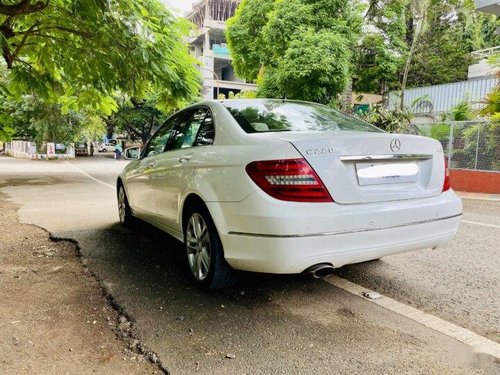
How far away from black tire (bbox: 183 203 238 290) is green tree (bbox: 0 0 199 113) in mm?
3398

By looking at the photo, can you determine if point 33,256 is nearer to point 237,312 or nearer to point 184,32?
point 237,312

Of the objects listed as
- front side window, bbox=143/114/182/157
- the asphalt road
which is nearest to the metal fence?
the asphalt road

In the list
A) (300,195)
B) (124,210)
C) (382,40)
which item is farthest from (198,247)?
(382,40)

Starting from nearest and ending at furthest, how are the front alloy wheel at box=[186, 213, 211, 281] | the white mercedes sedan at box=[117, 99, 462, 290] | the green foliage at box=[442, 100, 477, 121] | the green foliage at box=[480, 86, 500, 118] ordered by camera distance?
1. the white mercedes sedan at box=[117, 99, 462, 290]
2. the front alloy wheel at box=[186, 213, 211, 281]
3. the green foliage at box=[480, 86, 500, 118]
4. the green foliage at box=[442, 100, 477, 121]

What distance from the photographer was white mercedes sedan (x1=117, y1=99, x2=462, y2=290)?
278 centimetres

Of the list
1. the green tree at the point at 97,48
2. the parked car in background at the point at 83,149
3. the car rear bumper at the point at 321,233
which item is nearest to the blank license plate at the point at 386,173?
the car rear bumper at the point at 321,233

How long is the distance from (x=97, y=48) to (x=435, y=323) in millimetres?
7308

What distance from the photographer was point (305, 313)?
315cm

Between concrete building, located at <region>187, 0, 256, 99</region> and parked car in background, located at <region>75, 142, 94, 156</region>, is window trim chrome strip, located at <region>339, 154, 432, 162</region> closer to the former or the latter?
parked car in background, located at <region>75, 142, 94, 156</region>

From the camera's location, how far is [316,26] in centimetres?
1683

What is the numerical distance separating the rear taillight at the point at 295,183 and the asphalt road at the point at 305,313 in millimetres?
907

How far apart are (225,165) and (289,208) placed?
0.66m

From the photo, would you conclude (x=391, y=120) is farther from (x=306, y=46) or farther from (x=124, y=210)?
(x=124, y=210)

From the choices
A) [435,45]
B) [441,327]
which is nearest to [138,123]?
[435,45]
